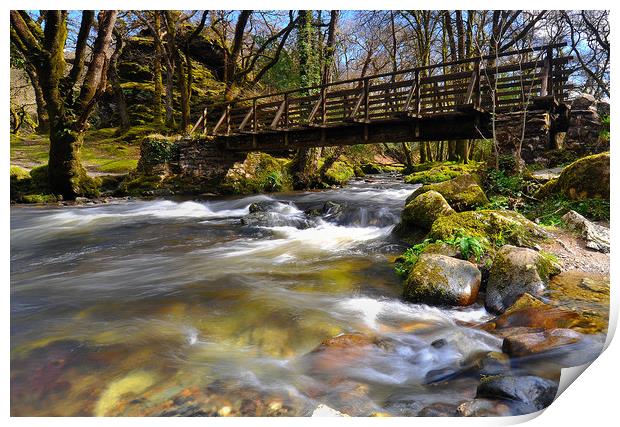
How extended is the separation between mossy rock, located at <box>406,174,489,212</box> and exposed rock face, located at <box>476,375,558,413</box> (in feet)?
11.3

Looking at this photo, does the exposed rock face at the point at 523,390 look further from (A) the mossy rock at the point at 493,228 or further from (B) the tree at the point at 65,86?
(B) the tree at the point at 65,86

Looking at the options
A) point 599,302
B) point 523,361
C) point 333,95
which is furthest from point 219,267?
point 333,95

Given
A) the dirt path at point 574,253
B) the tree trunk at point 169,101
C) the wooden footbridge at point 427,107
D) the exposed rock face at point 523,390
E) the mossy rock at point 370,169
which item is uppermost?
the tree trunk at point 169,101

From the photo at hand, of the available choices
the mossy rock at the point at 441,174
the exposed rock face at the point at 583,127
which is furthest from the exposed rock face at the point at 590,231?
the mossy rock at the point at 441,174

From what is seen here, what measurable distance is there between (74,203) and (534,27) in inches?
369

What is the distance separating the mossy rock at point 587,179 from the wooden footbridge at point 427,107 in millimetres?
1493

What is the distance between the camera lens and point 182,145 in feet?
36.8

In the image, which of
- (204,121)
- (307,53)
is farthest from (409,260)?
(204,121)

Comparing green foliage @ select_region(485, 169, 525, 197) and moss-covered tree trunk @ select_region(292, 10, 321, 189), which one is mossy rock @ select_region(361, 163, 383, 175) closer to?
moss-covered tree trunk @ select_region(292, 10, 321, 189)

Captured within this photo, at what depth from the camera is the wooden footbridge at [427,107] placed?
21.6 ft

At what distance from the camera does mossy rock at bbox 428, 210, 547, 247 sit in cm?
373

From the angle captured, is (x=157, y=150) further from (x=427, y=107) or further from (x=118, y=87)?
(x=427, y=107)

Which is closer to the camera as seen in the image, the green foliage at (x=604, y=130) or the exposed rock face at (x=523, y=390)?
the exposed rock face at (x=523, y=390)

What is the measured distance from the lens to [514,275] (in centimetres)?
307
